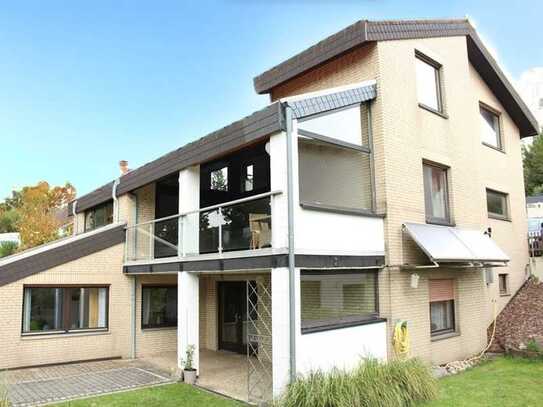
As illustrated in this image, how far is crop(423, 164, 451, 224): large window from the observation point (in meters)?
13.1

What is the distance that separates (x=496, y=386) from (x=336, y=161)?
6.45 m

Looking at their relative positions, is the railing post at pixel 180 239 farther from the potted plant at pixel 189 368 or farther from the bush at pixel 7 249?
the bush at pixel 7 249

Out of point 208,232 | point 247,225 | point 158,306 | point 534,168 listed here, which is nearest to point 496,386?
point 247,225

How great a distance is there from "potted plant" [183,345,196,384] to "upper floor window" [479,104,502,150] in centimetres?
1305

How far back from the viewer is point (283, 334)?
29.3 ft

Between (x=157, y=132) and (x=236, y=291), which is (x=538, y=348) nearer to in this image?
(x=236, y=291)

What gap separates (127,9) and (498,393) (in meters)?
18.1

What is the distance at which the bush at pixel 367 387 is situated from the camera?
8211mm

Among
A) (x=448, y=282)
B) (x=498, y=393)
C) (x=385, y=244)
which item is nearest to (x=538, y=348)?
(x=448, y=282)

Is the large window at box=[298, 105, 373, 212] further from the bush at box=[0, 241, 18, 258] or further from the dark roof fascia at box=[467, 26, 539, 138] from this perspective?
the bush at box=[0, 241, 18, 258]

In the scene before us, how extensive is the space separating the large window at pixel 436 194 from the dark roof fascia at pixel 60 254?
10.3 metres

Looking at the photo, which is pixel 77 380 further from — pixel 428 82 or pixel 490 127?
pixel 490 127

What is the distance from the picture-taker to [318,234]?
9766mm

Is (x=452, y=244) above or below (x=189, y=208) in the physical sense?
below
